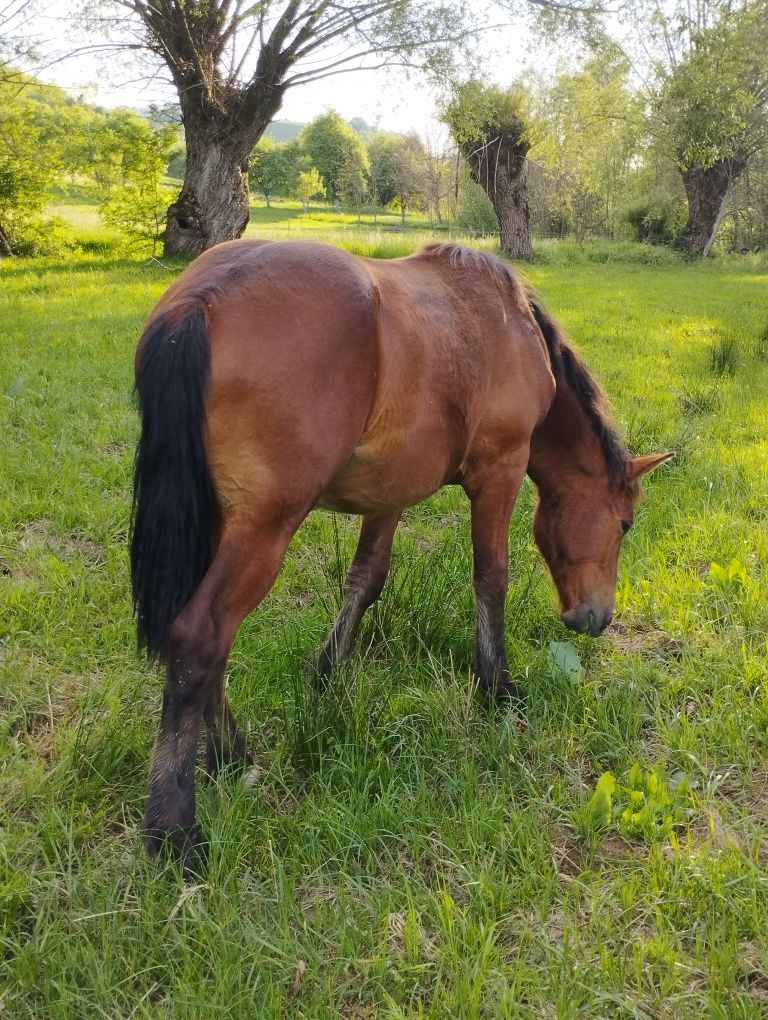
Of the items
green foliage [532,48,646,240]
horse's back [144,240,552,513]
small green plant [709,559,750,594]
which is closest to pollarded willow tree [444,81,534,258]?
green foliage [532,48,646,240]

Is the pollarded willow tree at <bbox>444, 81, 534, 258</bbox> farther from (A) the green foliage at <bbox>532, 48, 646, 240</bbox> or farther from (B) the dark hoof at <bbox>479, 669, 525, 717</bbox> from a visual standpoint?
(B) the dark hoof at <bbox>479, 669, 525, 717</bbox>

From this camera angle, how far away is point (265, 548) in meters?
2.11

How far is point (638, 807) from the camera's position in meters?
2.46

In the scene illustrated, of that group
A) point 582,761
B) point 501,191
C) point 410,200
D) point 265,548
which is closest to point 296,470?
point 265,548

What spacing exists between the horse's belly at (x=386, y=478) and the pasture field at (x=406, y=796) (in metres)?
0.72

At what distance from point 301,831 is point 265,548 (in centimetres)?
90

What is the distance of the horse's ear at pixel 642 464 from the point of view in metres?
3.38

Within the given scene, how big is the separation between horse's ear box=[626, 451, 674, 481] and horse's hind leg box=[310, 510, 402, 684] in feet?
3.77

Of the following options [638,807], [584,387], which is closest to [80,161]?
[584,387]

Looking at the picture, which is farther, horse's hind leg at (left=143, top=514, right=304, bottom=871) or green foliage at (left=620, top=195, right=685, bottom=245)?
green foliage at (left=620, top=195, right=685, bottom=245)

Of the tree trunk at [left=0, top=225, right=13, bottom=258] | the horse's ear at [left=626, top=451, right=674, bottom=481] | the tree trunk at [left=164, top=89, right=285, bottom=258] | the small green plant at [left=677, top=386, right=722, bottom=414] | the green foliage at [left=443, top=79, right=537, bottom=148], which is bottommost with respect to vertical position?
the small green plant at [left=677, top=386, right=722, bottom=414]

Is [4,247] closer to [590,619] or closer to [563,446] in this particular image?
[563,446]

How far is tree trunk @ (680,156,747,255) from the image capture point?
2766cm

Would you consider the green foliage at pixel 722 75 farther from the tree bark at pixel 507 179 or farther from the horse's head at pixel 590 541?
the horse's head at pixel 590 541
